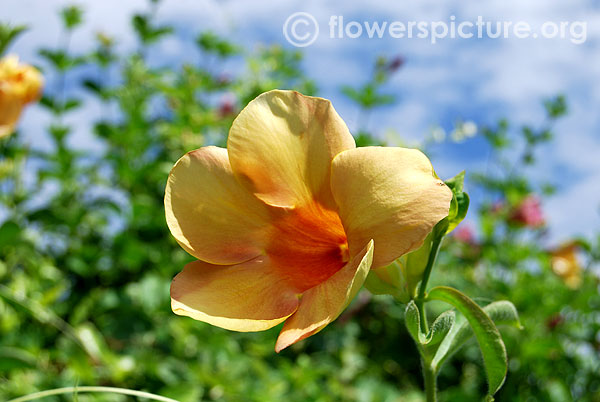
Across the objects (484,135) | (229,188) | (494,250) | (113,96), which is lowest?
(494,250)

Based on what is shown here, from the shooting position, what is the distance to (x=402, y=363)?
2.66 meters

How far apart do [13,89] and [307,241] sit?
1778 mm

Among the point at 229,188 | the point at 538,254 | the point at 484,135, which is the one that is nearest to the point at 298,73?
the point at 484,135

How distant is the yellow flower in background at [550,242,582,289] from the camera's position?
11.0ft

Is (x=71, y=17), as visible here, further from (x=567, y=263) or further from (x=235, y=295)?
(x=567, y=263)

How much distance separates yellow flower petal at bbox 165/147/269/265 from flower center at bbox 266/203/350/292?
1.2 inches

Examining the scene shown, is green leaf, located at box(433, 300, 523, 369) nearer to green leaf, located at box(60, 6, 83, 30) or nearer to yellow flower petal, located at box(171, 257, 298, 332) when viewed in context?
yellow flower petal, located at box(171, 257, 298, 332)

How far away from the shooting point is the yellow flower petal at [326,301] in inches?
19.9

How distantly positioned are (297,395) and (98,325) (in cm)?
97

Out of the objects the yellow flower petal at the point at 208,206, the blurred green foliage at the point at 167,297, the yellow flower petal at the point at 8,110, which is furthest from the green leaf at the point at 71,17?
the yellow flower petal at the point at 208,206

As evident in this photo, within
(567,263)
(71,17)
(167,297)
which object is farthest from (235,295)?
(567,263)

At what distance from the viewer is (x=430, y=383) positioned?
56cm

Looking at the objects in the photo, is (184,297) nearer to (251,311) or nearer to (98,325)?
(251,311)

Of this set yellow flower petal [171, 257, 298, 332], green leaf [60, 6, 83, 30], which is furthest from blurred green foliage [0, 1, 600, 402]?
yellow flower petal [171, 257, 298, 332]
